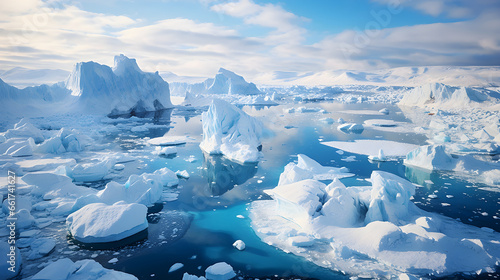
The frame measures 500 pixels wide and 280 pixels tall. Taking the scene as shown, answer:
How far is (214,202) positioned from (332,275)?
3942mm

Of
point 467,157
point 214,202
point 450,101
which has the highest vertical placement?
point 450,101

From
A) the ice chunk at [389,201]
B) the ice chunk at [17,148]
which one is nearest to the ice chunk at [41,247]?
the ice chunk at [389,201]

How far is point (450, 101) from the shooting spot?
29.8 m

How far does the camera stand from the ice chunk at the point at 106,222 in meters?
5.59

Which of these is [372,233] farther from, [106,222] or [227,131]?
[227,131]

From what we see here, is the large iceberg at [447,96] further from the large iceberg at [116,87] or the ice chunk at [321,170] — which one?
the large iceberg at [116,87]

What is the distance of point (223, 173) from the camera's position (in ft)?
34.3

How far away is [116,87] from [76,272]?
25313mm

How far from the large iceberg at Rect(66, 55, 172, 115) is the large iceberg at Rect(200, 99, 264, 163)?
49.0 feet

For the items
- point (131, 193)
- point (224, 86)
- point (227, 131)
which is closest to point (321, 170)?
point (227, 131)

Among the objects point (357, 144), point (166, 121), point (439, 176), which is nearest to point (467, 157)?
point (439, 176)

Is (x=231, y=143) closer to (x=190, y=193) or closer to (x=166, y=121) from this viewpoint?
(x=190, y=193)

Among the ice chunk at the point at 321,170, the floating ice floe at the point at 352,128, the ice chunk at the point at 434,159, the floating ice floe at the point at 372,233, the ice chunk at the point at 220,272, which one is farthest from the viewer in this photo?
the floating ice floe at the point at 352,128

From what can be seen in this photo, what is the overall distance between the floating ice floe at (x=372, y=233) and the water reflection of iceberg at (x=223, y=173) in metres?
1.91
